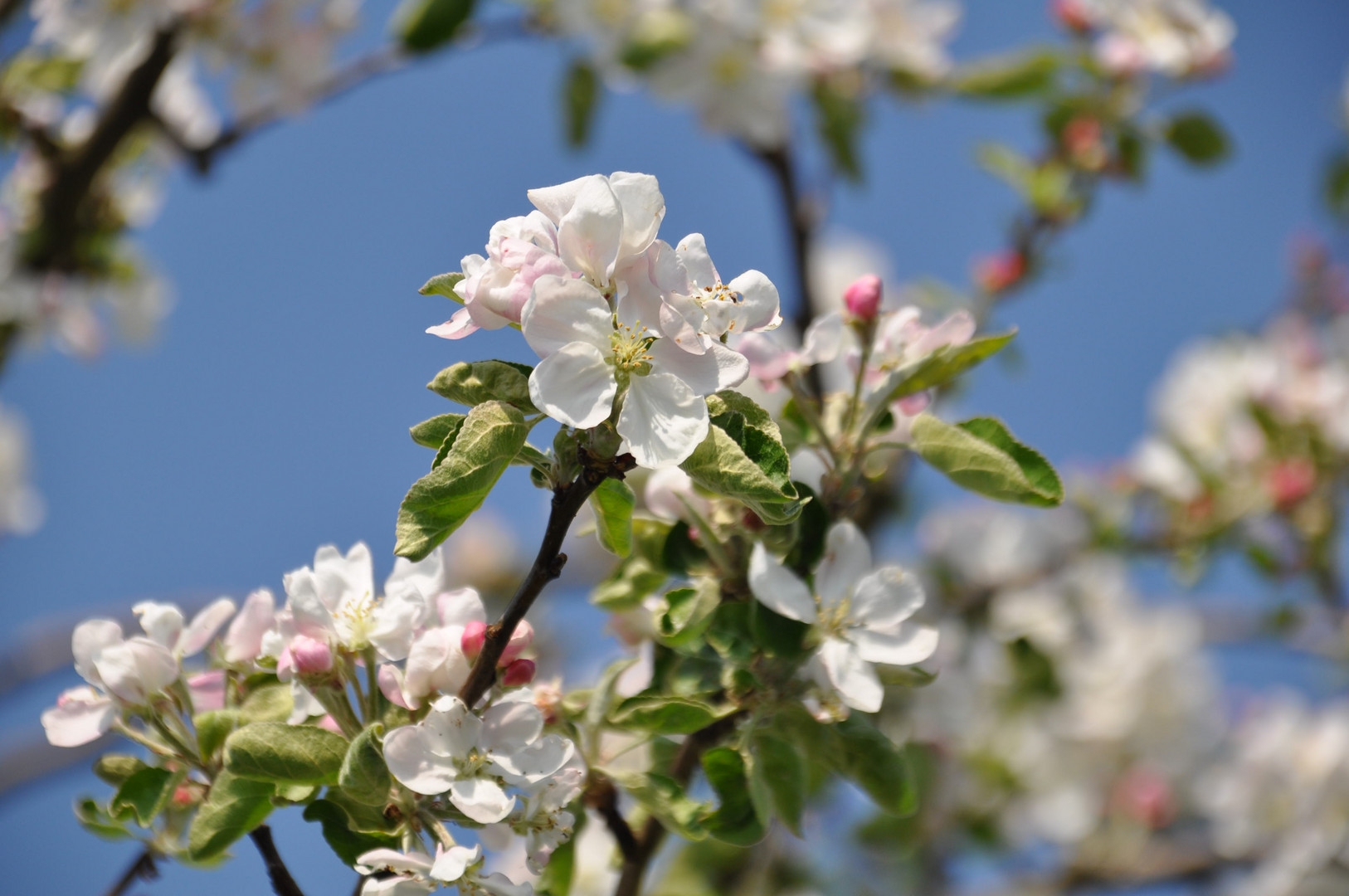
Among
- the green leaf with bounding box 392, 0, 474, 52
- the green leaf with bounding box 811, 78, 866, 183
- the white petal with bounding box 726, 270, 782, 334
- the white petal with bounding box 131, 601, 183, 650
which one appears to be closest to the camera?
the white petal with bounding box 726, 270, 782, 334

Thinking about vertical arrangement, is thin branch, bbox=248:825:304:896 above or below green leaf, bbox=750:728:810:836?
above

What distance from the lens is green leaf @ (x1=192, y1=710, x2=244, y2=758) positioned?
0.93 m

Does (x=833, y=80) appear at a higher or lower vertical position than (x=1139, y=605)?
higher

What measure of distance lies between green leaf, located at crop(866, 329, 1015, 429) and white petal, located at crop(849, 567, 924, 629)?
14 cm

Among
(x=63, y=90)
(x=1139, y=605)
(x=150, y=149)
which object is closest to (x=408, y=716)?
(x=63, y=90)

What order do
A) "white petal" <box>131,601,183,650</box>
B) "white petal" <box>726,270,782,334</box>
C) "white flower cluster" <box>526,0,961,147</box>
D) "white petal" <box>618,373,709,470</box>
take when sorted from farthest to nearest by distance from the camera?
"white flower cluster" <box>526,0,961,147</box>
"white petal" <box>131,601,183,650</box>
"white petal" <box>726,270,782,334</box>
"white petal" <box>618,373,709,470</box>

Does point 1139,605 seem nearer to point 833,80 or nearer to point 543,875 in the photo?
point 833,80

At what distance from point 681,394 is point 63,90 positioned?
201 centimetres

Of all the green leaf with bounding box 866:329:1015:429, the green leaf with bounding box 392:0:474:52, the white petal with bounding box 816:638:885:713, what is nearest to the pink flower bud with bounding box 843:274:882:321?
the green leaf with bounding box 866:329:1015:429

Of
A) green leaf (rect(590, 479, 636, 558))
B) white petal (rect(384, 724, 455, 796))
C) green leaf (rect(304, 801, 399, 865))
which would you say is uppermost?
green leaf (rect(590, 479, 636, 558))

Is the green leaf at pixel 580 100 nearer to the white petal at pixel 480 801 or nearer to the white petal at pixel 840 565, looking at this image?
the white petal at pixel 840 565

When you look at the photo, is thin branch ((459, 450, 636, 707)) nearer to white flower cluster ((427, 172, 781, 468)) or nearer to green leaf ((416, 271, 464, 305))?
white flower cluster ((427, 172, 781, 468))

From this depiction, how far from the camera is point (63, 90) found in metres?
2.21

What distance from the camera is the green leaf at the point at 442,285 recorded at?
0.83 m
